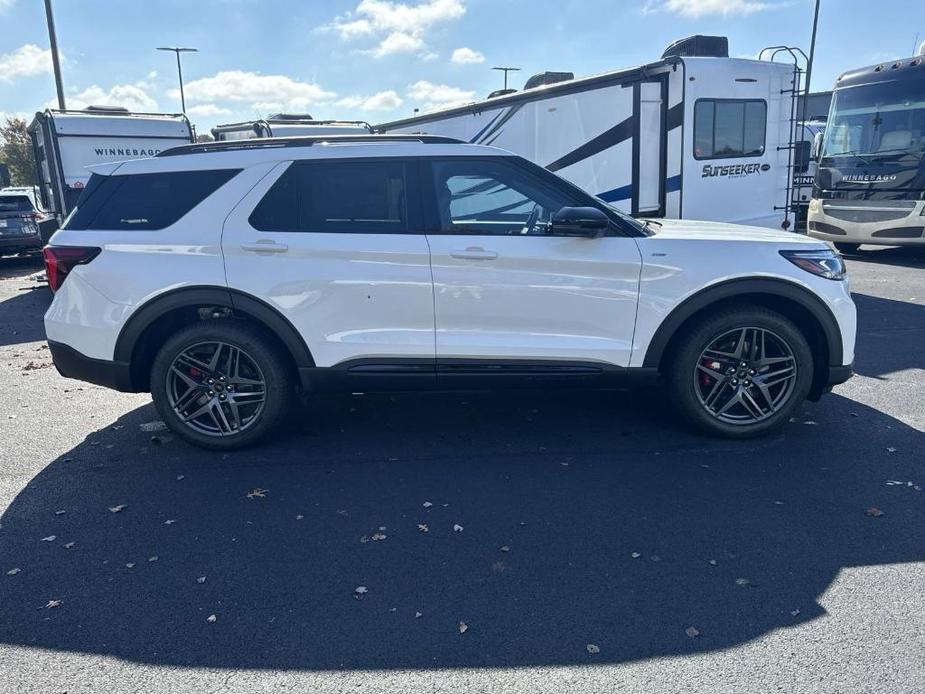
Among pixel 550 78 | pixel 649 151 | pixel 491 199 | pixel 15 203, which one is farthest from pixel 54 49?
pixel 491 199

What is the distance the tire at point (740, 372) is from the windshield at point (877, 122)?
969 cm

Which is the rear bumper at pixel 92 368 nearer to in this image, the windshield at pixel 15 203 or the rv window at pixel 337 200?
the rv window at pixel 337 200

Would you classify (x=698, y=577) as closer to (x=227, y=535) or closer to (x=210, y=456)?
(x=227, y=535)

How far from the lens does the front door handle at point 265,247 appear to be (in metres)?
4.15

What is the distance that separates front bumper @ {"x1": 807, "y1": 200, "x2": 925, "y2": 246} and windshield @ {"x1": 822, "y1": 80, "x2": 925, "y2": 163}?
2.75ft

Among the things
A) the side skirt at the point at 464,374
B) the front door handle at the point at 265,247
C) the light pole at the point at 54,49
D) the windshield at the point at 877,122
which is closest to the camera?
the front door handle at the point at 265,247

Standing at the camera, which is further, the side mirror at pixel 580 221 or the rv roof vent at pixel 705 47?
the rv roof vent at pixel 705 47

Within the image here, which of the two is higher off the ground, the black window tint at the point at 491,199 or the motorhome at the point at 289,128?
the motorhome at the point at 289,128

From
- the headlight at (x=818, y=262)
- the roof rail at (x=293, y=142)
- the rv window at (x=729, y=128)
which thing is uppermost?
the rv window at (x=729, y=128)

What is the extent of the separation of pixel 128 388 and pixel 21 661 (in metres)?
2.12

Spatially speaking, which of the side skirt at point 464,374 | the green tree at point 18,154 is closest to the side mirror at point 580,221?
the side skirt at point 464,374

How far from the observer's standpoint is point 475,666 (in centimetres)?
251

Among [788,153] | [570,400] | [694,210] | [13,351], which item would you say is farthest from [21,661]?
[788,153]

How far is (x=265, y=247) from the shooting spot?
13.6 feet
